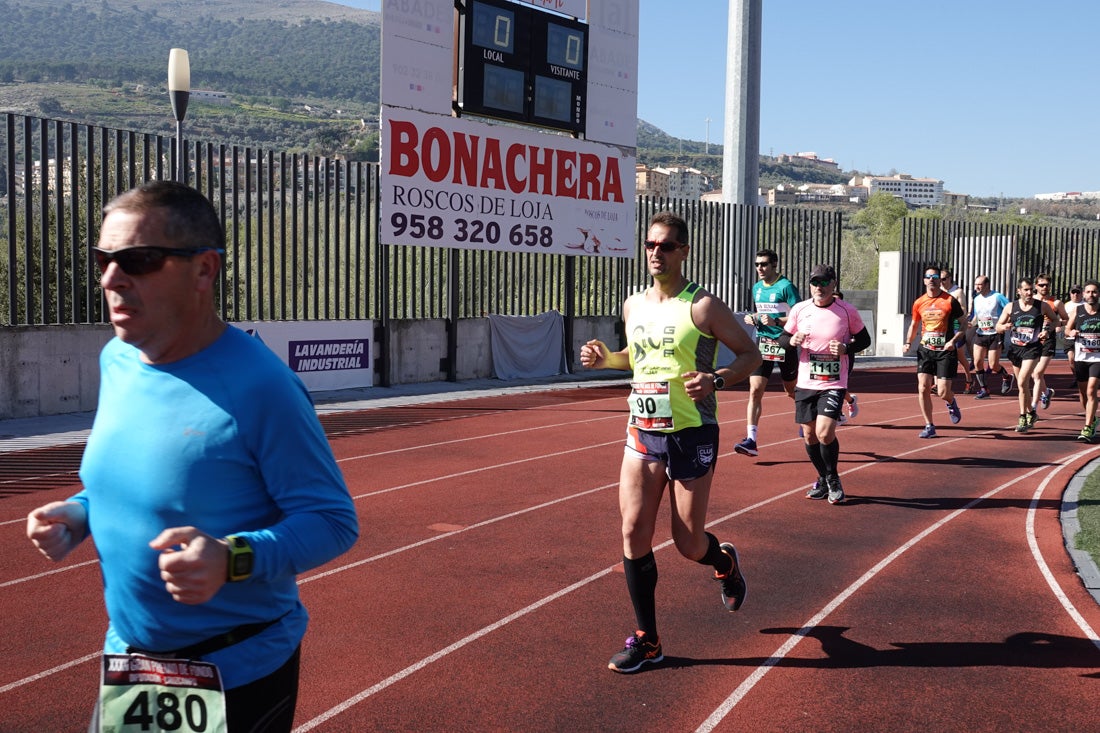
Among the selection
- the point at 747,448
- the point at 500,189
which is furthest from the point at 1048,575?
the point at 500,189

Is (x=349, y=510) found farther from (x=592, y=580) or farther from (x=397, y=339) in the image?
(x=397, y=339)

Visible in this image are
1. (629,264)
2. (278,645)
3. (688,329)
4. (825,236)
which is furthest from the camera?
(825,236)

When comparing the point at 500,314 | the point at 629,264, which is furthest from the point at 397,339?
the point at 629,264

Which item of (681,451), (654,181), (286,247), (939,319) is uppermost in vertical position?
(654,181)

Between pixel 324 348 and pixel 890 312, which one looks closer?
pixel 324 348

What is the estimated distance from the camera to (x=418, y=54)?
64.1 ft

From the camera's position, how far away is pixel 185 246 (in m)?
2.35

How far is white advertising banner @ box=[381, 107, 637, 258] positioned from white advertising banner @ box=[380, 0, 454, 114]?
0.29 m

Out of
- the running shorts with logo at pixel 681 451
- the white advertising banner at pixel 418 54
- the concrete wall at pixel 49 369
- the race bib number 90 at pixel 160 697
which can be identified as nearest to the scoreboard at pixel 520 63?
the white advertising banner at pixel 418 54

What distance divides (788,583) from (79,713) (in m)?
4.57

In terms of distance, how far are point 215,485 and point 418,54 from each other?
60.0 ft

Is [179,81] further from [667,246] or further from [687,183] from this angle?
[687,183]

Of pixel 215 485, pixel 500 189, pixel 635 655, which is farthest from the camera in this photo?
pixel 500 189

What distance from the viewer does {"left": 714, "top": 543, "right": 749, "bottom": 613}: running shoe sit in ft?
20.8
